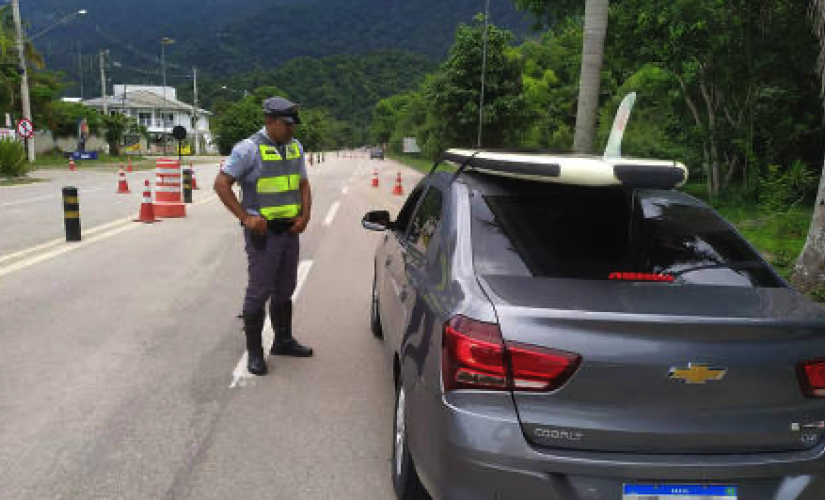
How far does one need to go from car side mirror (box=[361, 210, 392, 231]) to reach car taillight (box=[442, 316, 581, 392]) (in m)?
2.64

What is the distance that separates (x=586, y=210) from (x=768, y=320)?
1.09 metres

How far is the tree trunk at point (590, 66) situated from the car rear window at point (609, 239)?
24.0ft

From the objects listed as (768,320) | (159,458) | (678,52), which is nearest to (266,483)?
(159,458)

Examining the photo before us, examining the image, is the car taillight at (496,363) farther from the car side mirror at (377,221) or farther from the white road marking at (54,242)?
the white road marking at (54,242)

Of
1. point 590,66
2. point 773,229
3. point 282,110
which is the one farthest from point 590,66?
point 282,110

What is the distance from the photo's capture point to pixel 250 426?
3.99 m

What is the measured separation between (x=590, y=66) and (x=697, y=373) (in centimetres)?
948

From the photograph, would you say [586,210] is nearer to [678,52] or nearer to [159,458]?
[159,458]

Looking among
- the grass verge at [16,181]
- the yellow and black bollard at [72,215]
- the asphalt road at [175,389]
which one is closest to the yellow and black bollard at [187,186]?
the yellow and black bollard at [72,215]

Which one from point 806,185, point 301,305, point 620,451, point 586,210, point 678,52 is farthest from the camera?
point 806,185

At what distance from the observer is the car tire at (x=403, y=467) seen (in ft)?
10.0

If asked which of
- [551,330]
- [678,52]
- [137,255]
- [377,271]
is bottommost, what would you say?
[137,255]

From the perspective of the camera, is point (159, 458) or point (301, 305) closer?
point (159, 458)

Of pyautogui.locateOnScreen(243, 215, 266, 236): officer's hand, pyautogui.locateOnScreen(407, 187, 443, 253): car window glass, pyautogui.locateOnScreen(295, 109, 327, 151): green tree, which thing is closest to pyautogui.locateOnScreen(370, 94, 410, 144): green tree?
pyautogui.locateOnScreen(295, 109, 327, 151): green tree
